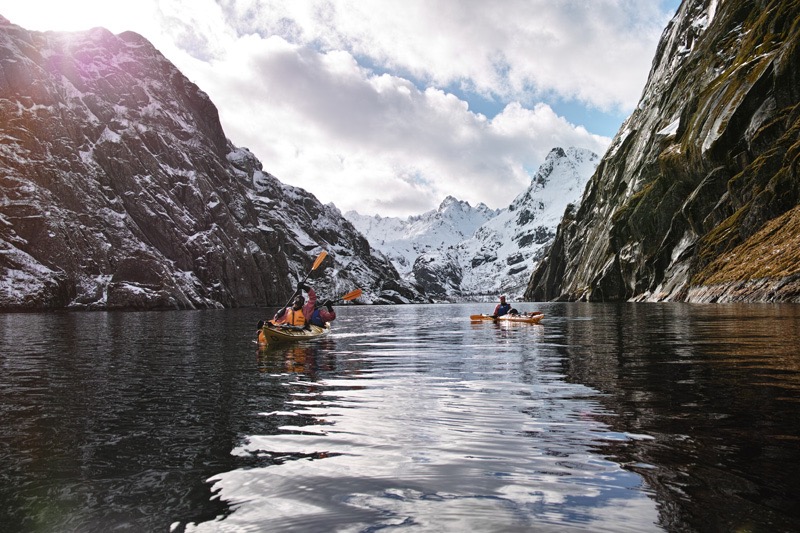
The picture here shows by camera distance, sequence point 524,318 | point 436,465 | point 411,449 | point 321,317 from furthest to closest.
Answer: point 524,318 < point 321,317 < point 411,449 < point 436,465

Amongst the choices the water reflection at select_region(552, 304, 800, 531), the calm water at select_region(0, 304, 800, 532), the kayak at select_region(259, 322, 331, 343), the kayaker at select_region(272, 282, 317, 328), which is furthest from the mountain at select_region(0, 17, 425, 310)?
the water reflection at select_region(552, 304, 800, 531)

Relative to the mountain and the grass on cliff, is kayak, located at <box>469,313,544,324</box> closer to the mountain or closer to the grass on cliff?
the grass on cliff

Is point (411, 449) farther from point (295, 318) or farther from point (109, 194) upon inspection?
point (109, 194)

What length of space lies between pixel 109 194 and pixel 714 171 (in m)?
143

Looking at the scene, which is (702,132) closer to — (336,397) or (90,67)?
(336,397)

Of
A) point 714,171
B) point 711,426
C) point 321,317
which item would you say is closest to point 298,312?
point 321,317

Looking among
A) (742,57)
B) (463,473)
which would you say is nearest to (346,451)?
(463,473)

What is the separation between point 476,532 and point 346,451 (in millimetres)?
3570

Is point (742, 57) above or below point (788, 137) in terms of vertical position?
above

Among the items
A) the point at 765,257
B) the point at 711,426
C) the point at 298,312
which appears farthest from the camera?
the point at 765,257

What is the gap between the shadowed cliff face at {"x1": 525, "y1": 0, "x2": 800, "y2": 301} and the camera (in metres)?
71.3

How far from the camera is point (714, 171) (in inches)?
3565

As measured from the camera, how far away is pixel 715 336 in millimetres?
26453

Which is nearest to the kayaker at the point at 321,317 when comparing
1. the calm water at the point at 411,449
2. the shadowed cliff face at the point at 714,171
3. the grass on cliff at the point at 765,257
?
the calm water at the point at 411,449
